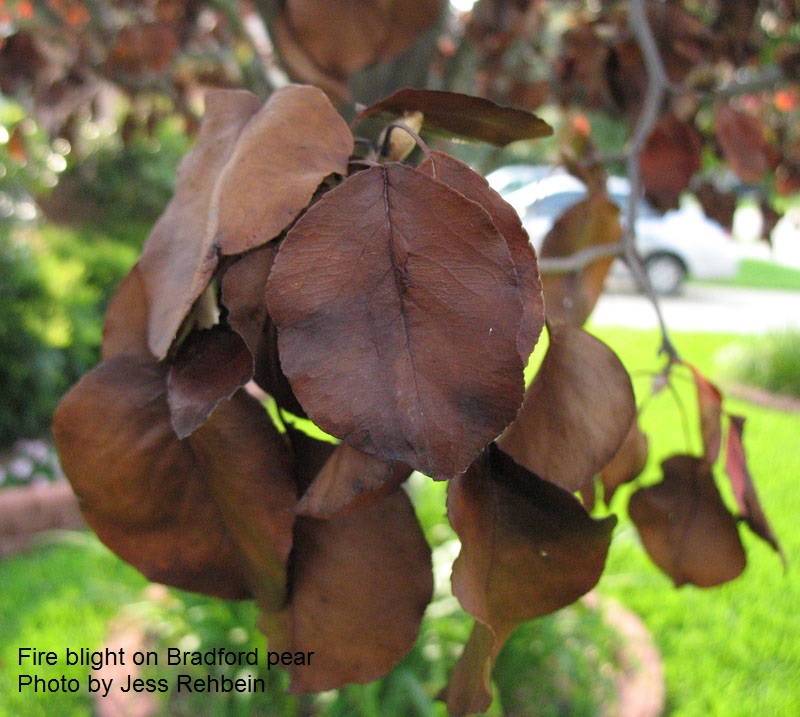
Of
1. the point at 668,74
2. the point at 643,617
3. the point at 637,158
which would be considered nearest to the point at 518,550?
the point at 637,158

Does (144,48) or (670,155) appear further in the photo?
(144,48)

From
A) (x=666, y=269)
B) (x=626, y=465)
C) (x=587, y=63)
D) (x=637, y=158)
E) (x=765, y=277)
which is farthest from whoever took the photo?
(x=765, y=277)

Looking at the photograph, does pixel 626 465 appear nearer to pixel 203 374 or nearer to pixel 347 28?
pixel 203 374

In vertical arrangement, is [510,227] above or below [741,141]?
above

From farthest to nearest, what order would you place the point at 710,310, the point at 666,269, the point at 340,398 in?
the point at 666,269
the point at 710,310
the point at 340,398

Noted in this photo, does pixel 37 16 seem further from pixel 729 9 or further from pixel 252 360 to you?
pixel 252 360

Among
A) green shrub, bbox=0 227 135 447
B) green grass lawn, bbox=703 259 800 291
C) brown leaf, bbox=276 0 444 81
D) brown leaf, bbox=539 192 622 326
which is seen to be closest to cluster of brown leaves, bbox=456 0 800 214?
brown leaf, bbox=539 192 622 326

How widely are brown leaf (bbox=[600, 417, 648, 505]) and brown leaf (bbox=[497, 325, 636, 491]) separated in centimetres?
12

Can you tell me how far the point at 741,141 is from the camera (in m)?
0.96

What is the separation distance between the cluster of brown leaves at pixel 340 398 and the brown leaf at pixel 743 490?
18cm

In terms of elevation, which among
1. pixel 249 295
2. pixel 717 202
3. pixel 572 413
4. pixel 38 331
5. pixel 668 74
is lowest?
pixel 38 331

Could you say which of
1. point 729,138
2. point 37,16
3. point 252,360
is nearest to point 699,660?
point 729,138

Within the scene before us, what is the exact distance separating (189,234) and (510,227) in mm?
191

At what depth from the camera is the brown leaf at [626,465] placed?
573 millimetres
